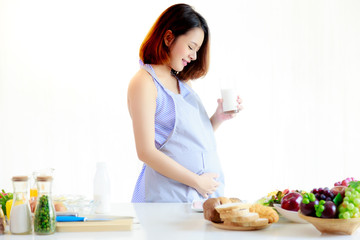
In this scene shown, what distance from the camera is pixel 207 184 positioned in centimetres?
202

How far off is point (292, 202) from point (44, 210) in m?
0.76

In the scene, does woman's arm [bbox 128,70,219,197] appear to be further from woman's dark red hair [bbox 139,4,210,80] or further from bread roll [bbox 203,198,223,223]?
bread roll [bbox 203,198,223,223]

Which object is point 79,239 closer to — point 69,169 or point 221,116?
A: point 221,116

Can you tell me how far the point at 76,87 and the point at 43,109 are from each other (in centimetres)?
37

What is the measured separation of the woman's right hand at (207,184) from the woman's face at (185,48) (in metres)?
0.53

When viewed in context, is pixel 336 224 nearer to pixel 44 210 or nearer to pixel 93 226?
pixel 93 226

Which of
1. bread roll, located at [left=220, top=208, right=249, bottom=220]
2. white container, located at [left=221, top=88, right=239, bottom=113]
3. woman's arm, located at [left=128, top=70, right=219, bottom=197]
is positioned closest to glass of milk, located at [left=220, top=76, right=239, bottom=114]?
white container, located at [left=221, top=88, right=239, bottom=113]

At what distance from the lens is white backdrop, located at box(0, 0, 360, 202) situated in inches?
159

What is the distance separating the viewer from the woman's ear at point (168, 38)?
2.13 meters

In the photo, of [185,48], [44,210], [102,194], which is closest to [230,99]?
[185,48]

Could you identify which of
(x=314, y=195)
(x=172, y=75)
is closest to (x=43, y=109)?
(x=172, y=75)

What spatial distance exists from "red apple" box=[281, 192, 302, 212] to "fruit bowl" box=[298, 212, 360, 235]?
0.12 meters

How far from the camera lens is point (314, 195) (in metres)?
1.31

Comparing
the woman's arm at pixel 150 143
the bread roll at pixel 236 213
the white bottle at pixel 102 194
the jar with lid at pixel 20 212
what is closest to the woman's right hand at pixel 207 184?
the woman's arm at pixel 150 143
